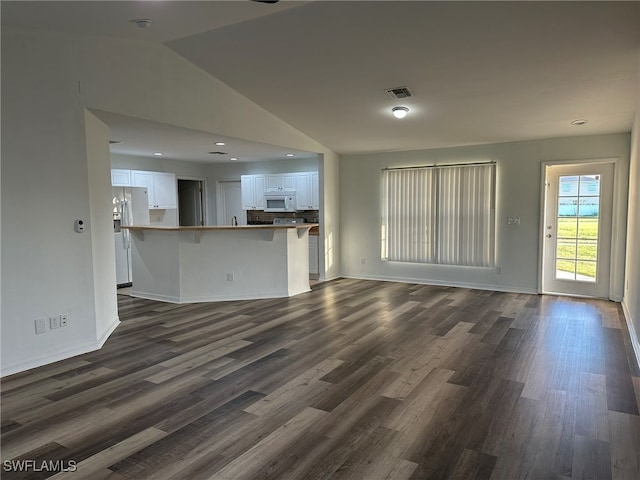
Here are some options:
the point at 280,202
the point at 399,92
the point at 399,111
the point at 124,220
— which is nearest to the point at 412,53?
the point at 399,92

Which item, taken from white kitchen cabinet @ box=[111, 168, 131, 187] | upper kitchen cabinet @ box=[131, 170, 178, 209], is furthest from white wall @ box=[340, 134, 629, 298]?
white kitchen cabinet @ box=[111, 168, 131, 187]

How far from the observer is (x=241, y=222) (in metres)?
9.13

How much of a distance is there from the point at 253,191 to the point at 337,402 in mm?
6227

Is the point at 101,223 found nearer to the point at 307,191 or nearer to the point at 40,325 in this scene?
the point at 40,325

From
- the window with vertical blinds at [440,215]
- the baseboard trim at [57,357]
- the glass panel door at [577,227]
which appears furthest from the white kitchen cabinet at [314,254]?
the baseboard trim at [57,357]

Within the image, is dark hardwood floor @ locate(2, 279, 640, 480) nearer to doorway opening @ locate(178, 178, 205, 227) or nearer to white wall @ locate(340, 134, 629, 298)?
white wall @ locate(340, 134, 629, 298)

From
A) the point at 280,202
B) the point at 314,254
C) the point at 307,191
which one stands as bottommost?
the point at 314,254

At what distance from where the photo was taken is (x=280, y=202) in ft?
27.0

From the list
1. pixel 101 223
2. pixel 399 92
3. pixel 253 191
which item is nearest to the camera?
pixel 101 223

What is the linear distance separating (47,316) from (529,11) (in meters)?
4.59

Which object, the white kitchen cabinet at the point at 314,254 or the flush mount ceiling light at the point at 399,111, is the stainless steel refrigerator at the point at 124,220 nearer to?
the white kitchen cabinet at the point at 314,254

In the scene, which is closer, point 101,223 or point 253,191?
point 101,223

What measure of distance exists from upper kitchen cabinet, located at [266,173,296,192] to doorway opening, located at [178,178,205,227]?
1.82 metres

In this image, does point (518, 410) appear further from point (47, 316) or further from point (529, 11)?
point (47, 316)
